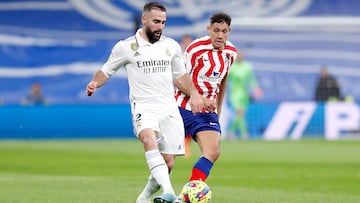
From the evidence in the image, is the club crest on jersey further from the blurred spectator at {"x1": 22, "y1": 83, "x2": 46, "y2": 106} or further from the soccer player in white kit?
the blurred spectator at {"x1": 22, "y1": 83, "x2": 46, "y2": 106}

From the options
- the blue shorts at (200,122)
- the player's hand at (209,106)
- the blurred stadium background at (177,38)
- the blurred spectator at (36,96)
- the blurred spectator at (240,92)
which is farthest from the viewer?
the blurred spectator at (36,96)

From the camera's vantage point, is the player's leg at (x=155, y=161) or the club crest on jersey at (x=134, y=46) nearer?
the player's leg at (x=155, y=161)

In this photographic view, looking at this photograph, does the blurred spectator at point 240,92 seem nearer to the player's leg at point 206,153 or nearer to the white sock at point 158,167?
the player's leg at point 206,153

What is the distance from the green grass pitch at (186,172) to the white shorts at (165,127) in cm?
104

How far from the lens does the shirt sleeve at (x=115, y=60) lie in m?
8.80

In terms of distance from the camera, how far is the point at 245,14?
108ft

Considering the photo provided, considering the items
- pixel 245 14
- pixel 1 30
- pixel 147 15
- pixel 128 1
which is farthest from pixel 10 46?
pixel 147 15

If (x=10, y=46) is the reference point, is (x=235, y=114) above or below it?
below

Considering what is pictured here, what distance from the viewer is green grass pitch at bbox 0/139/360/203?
1029cm

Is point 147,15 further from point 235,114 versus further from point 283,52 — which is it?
point 283,52

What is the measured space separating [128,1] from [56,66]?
13.5 ft

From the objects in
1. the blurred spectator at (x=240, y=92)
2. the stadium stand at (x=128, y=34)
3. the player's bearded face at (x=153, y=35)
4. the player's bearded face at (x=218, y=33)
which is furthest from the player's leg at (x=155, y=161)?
the stadium stand at (x=128, y=34)

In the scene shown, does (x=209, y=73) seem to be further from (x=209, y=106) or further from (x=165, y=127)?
(x=165, y=127)

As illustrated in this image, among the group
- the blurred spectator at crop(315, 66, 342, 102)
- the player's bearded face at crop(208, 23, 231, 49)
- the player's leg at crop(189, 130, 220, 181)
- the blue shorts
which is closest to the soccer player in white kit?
the player's leg at crop(189, 130, 220, 181)
